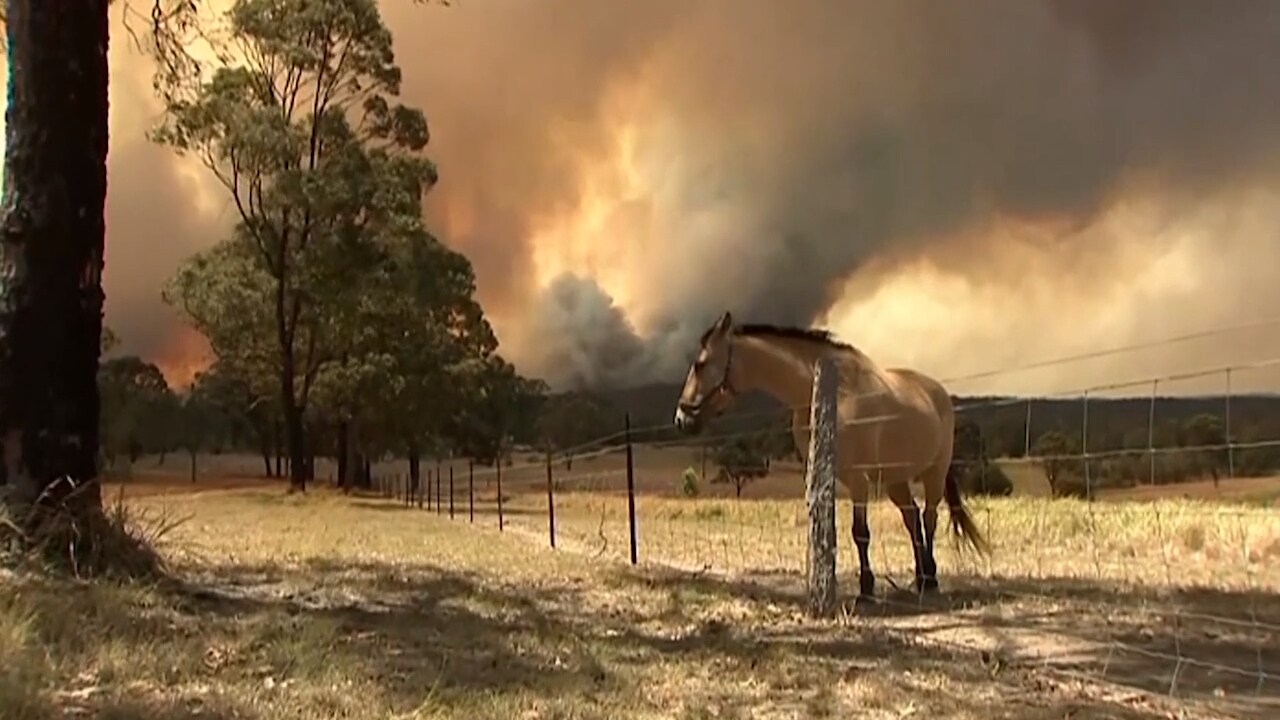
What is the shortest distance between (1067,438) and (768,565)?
4.56 meters

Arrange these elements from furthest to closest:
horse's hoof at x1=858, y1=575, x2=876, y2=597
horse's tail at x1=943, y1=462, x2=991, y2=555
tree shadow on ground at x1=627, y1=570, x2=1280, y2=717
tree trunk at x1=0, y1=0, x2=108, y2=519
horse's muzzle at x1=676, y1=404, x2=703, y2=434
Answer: horse's tail at x1=943, y1=462, x2=991, y2=555 → horse's muzzle at x1=676, y1=404, x2=703, y2=434 → horse's hoof at x1=858, y1=575, x2=876, y2=597 → tree trunk at x1=0, y1=0, x2=108, y2=519 → tree shadow on ground at x1=627, y1=570, x2=1280, y2=717

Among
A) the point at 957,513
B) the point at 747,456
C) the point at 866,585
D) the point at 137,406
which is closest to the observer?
the point at 866,585

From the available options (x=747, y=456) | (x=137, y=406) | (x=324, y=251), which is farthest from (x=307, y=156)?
(x=137, y=406)

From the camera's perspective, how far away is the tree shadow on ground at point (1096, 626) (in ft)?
17.7

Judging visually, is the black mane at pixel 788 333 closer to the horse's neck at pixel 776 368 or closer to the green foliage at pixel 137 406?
the horse's neck at pixel 776 368

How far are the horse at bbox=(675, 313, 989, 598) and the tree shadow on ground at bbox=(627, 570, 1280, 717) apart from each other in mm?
567

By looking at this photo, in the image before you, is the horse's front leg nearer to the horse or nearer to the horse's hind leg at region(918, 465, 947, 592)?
the horse

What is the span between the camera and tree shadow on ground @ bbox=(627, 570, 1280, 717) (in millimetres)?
5398

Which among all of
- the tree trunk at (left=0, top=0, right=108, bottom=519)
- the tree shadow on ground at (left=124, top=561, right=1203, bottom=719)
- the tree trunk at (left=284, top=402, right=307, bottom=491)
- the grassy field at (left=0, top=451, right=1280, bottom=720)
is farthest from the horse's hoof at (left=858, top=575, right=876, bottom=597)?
the tree trunk at (left=284, top=402, right=307, bottom=491)

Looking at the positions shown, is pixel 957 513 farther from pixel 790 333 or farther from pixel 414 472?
pixel 414 472

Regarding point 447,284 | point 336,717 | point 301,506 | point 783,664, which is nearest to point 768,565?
point 783,664

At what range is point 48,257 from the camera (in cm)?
724

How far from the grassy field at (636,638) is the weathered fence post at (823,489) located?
273 millimetres

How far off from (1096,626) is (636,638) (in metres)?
2.84
